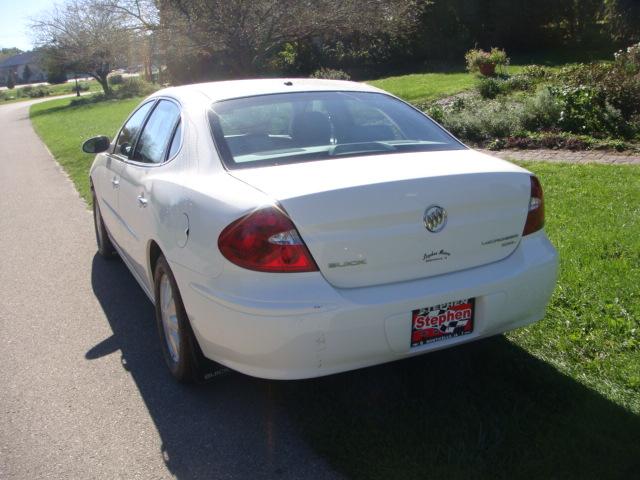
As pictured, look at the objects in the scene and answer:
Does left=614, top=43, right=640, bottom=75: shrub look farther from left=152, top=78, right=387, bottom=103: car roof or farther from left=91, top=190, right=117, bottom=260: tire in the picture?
left=91, top=190, right=117, bottom=260: tire

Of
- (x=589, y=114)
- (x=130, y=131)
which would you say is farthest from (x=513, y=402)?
(x=589, y=114)

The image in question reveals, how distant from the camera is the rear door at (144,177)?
424 cm

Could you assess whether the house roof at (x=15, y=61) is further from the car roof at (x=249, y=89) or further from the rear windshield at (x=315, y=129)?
the rear windshield at (x=315, y=129)

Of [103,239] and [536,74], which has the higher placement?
[536,74]

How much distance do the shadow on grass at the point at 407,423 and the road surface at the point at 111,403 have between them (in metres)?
0.01

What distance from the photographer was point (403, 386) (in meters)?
3.75

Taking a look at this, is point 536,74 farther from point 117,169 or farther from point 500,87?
point 117,169

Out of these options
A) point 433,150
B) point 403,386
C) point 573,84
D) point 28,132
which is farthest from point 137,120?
point 28,132

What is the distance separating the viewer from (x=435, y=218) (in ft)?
10.7

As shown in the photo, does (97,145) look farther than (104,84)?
No

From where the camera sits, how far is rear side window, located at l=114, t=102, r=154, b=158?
5238 mm

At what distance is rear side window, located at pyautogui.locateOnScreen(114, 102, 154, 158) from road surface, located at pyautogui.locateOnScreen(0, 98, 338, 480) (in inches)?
48.0

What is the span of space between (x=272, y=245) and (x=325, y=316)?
1.30 ft

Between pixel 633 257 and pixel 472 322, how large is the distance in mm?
2333
